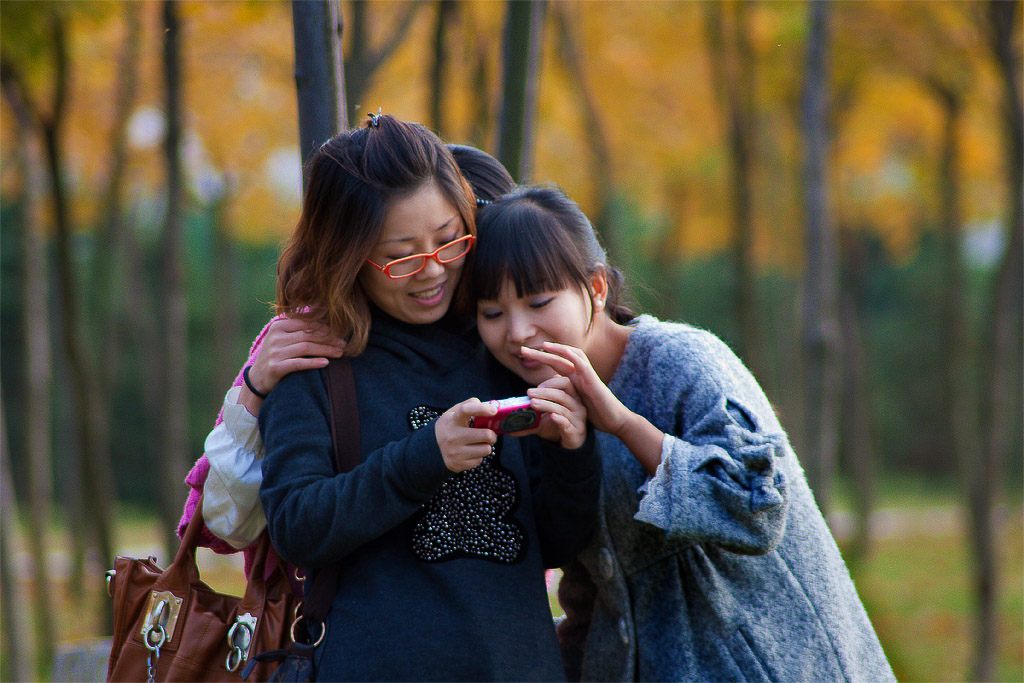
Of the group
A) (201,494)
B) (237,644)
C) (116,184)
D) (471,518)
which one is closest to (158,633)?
(237,644)

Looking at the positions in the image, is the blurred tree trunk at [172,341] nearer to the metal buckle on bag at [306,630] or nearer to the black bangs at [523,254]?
the black bangs at [523,254]

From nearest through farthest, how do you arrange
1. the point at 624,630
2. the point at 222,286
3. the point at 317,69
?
Result: the point at 624,630, the point at 317,69, the point at 222,286

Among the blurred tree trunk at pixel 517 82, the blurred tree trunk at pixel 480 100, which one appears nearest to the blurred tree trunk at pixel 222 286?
the blurred tree trunk at pixel 480 100

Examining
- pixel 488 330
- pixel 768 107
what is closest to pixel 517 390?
pixel 488 330

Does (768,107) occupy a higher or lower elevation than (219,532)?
higher

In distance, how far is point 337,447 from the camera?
6.00 ft

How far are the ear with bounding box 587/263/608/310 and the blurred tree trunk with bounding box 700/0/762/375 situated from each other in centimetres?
542

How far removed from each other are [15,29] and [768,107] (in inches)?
292

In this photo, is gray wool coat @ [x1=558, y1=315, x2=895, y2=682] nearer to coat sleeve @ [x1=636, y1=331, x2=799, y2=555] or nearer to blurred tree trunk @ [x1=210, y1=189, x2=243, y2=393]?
coat sleeve @ [x1=636, y1=331, x2=799, y2=555]

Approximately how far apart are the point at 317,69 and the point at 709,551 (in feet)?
5.29

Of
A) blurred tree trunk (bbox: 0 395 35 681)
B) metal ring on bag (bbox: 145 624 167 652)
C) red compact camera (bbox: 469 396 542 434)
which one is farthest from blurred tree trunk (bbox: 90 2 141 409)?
red compact camera (bbox: 469 396 542 434)

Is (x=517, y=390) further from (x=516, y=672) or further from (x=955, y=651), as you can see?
(x=955, y=651)

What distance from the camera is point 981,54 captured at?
664 centimetres

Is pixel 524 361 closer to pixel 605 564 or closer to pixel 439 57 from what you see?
pixel 605 564
